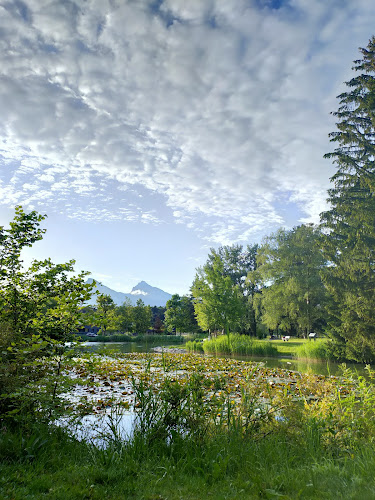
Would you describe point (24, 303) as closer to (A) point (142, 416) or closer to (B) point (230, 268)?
(A) point (142, 416)

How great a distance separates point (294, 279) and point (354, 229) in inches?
524

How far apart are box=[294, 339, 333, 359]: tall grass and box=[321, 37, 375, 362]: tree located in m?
0.78

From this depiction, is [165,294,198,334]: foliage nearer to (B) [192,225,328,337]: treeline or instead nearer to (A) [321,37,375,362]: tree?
(B) [192,225,328,337]: treeline

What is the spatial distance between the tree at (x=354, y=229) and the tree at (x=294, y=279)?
1058 cm

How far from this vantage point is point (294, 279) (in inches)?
1324

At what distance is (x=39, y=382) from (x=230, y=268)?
52.5 metres

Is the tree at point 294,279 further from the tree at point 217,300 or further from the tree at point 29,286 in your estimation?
the tree at point 29,286

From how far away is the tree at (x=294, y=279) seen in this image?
33.8 metres

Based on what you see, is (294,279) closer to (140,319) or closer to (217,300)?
(217,300)

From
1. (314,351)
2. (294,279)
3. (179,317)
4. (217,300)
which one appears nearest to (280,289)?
(294,279)

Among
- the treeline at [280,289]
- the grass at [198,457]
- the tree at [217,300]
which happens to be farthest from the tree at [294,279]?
the grass at [198,457]

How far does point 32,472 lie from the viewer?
3449 millimetres

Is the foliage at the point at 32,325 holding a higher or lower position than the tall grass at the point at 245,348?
higher

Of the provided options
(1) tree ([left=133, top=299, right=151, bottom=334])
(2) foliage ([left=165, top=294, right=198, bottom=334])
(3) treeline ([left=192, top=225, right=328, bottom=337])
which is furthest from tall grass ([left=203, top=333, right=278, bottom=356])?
(1) tree ([left=133, top=299, right=151, bottom=334])
